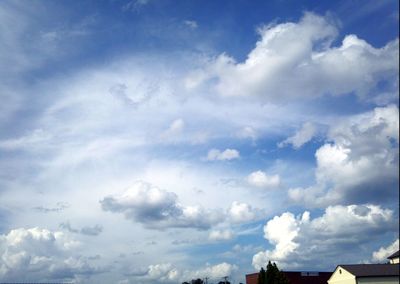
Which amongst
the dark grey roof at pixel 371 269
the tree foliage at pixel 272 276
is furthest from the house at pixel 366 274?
the tree foliage at pixel 272 276

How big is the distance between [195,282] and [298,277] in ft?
225

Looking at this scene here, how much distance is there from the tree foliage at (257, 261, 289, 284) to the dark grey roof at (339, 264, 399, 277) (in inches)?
595

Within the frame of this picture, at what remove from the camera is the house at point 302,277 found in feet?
379

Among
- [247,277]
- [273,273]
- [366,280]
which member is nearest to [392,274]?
[366,280]

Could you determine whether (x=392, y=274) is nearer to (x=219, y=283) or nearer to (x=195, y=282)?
(x=219, y=283)

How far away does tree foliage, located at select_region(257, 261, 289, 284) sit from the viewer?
288 ft

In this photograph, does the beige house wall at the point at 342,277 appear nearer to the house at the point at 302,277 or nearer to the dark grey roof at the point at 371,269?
the dark grey roof at the point at 371,269

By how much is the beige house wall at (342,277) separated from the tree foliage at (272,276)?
536 inches

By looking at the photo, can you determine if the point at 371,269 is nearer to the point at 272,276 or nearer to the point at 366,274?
the point at 366,274

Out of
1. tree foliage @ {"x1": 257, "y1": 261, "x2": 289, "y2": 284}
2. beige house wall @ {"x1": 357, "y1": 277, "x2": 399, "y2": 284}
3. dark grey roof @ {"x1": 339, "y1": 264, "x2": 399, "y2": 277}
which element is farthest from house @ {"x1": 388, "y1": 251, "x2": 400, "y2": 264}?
tree foliage @ {"x1": 257, "y1": 261, "x2": 289, "y2": 284}

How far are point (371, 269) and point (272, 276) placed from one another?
21.8 meters

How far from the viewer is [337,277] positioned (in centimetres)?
9800

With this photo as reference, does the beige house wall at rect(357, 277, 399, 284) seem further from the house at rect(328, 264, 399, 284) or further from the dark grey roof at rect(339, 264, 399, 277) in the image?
the dark grey roof at rect(339, 264, 399, 277)

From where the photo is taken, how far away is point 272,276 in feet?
291
